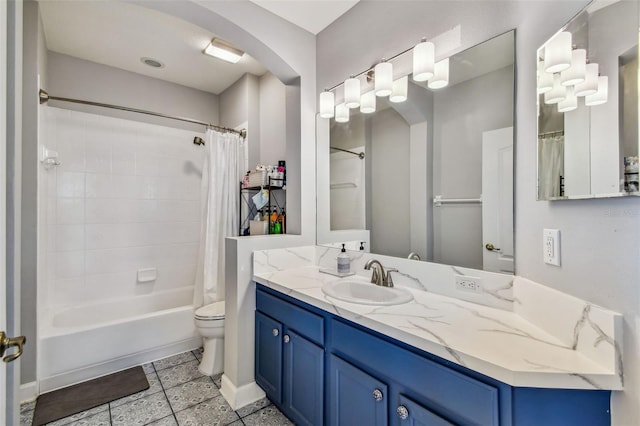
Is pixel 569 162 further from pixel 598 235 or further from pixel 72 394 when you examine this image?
pixel 72 394

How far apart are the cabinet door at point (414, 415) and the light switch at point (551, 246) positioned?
639 millimetres

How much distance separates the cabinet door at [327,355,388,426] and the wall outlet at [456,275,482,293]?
0.61 meters

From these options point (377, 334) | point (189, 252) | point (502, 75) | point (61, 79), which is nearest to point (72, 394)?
point (189, 252)

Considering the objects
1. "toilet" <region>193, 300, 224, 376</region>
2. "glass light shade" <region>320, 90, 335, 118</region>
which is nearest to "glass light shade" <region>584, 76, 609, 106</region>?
"glass light shade" <region>320, 90, 335, 118</region>

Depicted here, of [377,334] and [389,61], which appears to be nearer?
[377,334]

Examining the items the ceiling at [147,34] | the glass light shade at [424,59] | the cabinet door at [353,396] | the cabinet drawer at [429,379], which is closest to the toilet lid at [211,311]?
the cabinet door at [353,396]

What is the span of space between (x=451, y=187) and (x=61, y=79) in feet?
11.4

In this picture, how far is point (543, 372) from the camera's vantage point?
2.45 ft

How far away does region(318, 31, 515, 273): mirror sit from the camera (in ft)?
4.19

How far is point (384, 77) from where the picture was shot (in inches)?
66.4

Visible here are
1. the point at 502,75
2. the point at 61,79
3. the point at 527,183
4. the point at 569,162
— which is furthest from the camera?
the point at 61,79

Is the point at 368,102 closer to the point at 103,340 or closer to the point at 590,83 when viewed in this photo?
the point at 590,83

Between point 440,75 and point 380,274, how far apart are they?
113 centimetres

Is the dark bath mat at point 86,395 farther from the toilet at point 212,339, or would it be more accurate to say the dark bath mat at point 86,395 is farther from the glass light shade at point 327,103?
the glass light shade at point 327,103
